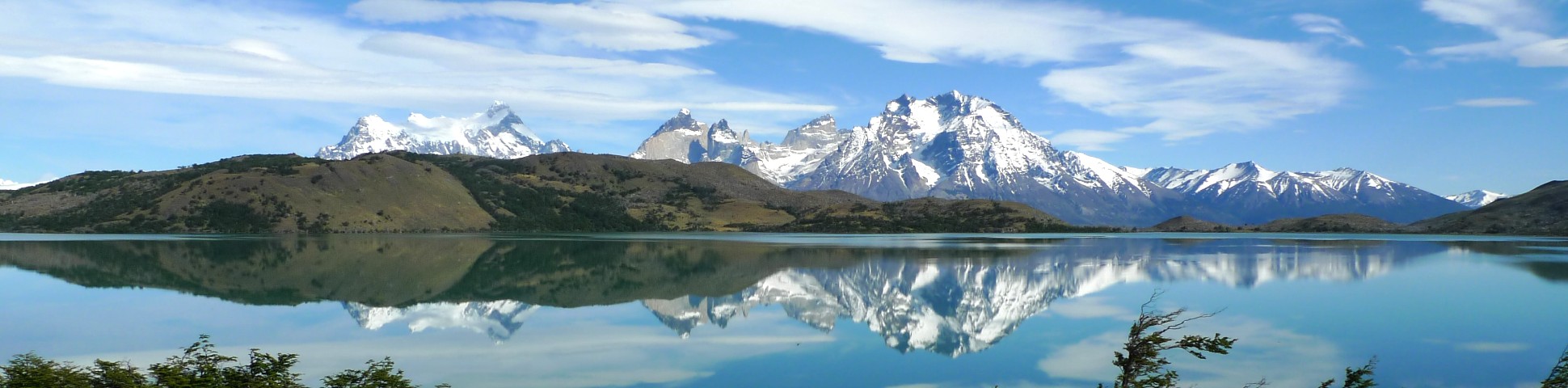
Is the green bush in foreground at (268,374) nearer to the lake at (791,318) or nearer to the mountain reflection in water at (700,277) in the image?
the lake at (791,318)

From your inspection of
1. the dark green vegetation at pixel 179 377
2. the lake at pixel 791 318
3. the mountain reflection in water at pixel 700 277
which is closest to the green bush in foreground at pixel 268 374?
the dark green vegetation at pixel 179 377

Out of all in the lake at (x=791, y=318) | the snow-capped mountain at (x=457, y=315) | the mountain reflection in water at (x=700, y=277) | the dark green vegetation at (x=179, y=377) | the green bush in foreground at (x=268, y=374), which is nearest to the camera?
the green bush in foreground at (x=268, y=374)

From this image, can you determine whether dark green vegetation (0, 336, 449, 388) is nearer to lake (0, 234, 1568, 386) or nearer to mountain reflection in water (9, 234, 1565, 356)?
lake (0, 234, 1568, 386)

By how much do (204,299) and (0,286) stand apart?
1969cm

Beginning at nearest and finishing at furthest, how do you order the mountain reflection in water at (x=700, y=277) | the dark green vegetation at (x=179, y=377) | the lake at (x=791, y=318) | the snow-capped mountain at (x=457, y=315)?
the dark green vegetation at (x=179, y=377) → the lake at (x=791, y=318) → the snow-capped mountain at (x=457, y=315) → the mountain reflection in water at (x=700, y=277)

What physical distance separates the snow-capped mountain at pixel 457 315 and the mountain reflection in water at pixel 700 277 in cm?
17

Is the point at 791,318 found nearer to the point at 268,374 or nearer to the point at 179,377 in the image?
the point at 268,374

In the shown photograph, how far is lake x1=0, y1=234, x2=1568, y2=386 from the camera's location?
38.1 m

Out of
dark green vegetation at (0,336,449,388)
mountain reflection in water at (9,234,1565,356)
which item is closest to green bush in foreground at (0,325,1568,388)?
dark green vegetation at (0,336,449,388)

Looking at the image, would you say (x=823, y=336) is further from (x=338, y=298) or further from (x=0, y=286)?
(x=0, y=286)

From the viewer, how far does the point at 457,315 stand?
5638 cm

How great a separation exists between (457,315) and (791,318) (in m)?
18.9

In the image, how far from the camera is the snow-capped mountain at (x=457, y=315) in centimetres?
5050

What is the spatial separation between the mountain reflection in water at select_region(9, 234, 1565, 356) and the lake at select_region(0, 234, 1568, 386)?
42 centimetres
